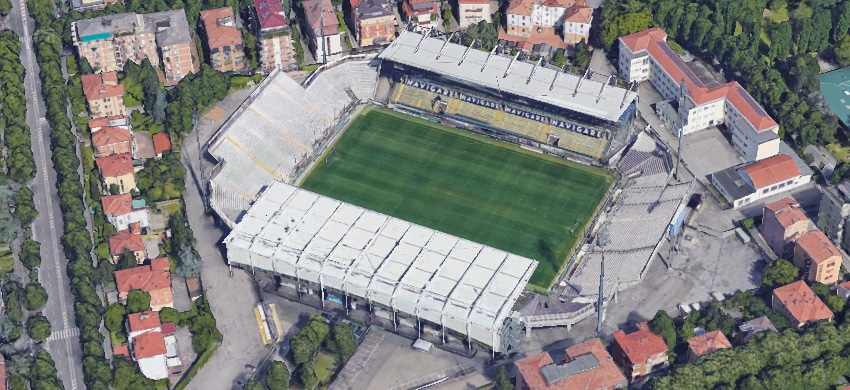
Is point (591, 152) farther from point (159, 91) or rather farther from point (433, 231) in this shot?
point (159, 91)

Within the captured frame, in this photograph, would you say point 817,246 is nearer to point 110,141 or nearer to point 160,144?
point 160,144

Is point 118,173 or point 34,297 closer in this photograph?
point 34,297

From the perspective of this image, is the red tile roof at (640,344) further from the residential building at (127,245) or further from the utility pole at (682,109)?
the residential building at (127,245)

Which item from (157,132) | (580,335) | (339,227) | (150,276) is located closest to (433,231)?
(339,227)

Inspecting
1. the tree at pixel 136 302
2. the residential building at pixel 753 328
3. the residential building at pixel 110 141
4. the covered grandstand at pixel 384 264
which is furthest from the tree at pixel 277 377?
the residential building at pixel 753 328

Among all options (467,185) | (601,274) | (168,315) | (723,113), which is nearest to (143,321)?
(168,315)

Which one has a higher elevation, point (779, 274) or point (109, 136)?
point (109, 136)
